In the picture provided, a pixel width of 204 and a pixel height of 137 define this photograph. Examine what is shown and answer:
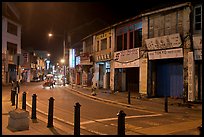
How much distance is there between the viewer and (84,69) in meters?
40.0

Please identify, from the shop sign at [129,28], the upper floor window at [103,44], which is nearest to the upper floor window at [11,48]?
the upper floor window at [103,44]

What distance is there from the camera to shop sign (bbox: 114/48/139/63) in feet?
77.5

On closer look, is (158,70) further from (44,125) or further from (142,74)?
(44,125)

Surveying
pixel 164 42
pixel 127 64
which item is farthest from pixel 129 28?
pixel 164 42

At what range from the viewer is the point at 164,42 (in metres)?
19.7

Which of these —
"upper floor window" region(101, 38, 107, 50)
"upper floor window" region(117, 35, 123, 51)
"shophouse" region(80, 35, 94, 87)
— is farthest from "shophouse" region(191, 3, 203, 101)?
"shophouse" region(80, 35, 94, 87)

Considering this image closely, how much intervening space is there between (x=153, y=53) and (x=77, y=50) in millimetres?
27796

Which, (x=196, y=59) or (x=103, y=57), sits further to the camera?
(x=103, y=57)

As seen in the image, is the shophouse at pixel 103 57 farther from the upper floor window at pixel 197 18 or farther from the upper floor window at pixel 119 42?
the upper floor window at pixel 197 18

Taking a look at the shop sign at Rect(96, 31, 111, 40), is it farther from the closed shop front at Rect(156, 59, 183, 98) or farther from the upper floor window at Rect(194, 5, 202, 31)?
the upper floor window at Rect(194, 5, 202, 31)

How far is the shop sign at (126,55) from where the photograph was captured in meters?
23.6

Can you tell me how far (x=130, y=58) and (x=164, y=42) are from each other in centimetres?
540

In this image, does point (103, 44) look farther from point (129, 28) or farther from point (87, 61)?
point (129, 28)

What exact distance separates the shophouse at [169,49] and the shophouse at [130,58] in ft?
3.22
